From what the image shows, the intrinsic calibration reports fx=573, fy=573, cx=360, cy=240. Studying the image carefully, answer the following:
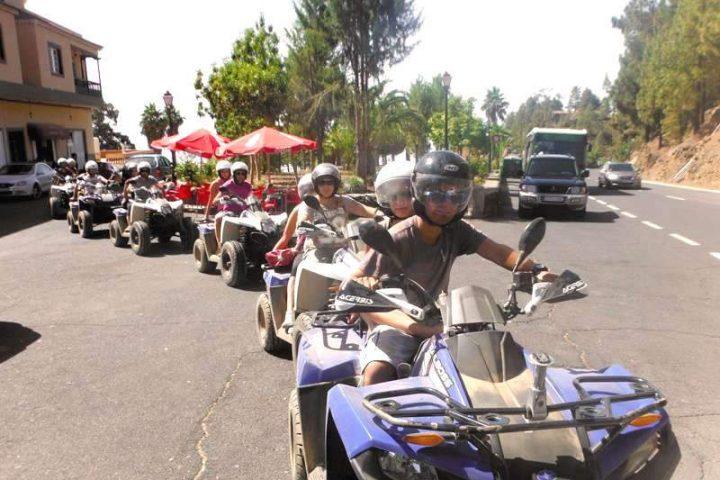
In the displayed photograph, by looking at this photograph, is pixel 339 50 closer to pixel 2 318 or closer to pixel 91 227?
pixel 91 227

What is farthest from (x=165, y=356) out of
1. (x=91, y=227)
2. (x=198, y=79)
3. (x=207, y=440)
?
(x=198, y=79)

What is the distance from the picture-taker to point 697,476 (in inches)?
129

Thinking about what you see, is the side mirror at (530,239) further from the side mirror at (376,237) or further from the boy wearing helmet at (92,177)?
the boy wearing helmet at (92,177)

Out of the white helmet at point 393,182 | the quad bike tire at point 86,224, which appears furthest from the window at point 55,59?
the white helmet at point 393,182

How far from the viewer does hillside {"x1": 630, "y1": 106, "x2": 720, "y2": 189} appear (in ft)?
118

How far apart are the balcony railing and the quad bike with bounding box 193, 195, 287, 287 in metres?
32.6

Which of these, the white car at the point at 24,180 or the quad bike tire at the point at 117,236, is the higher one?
the white car at the point at 24,180

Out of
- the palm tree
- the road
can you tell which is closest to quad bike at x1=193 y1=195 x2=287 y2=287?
the road

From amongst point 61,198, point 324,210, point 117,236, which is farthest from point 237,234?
point 61,198

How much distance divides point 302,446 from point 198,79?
2918cm

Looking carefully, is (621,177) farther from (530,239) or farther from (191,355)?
(530,239)

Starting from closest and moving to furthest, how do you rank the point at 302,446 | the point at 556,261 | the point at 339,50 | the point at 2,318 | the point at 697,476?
1. the point at 302,446
2. the point at 697,476
3. the point at 2,318
4. the point at 556,261
5. the point at 339,50

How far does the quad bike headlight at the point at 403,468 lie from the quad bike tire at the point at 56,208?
17825mm

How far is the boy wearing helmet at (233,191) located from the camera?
9.02 m
